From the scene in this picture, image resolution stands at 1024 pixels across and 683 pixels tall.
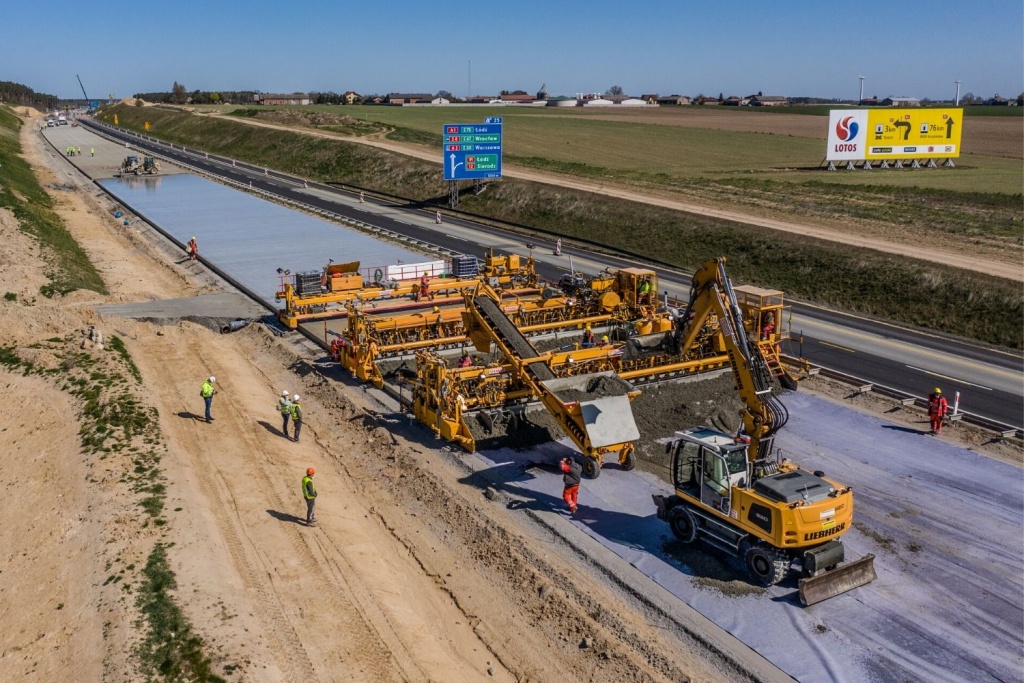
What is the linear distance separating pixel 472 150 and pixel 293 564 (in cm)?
4691

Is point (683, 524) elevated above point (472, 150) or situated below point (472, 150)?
below

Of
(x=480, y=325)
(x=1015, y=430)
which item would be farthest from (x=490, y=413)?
(x=1015, y=430)

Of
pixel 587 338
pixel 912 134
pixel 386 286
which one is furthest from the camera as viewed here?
pixel 912 134

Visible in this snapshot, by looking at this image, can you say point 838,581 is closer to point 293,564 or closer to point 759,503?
point 759,503

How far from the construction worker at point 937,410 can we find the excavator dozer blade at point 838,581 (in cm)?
844

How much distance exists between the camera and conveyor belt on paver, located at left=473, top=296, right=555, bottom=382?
2117cm

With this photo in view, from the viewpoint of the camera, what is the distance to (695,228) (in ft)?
164

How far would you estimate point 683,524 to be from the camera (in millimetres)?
16359

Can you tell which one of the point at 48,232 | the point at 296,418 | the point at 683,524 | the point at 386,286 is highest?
the point at 48,232

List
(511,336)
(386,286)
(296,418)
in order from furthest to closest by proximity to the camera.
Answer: (386,286), (511,336), (296,418)

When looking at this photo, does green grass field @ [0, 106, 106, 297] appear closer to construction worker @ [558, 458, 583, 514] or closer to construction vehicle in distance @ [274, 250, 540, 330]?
construction vehicle in distance @ [274, 250, 540, 330]

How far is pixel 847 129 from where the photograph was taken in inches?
3002

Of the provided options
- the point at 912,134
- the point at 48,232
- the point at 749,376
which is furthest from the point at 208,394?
the point at 912,134

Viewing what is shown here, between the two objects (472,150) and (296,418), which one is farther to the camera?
(472,150)
